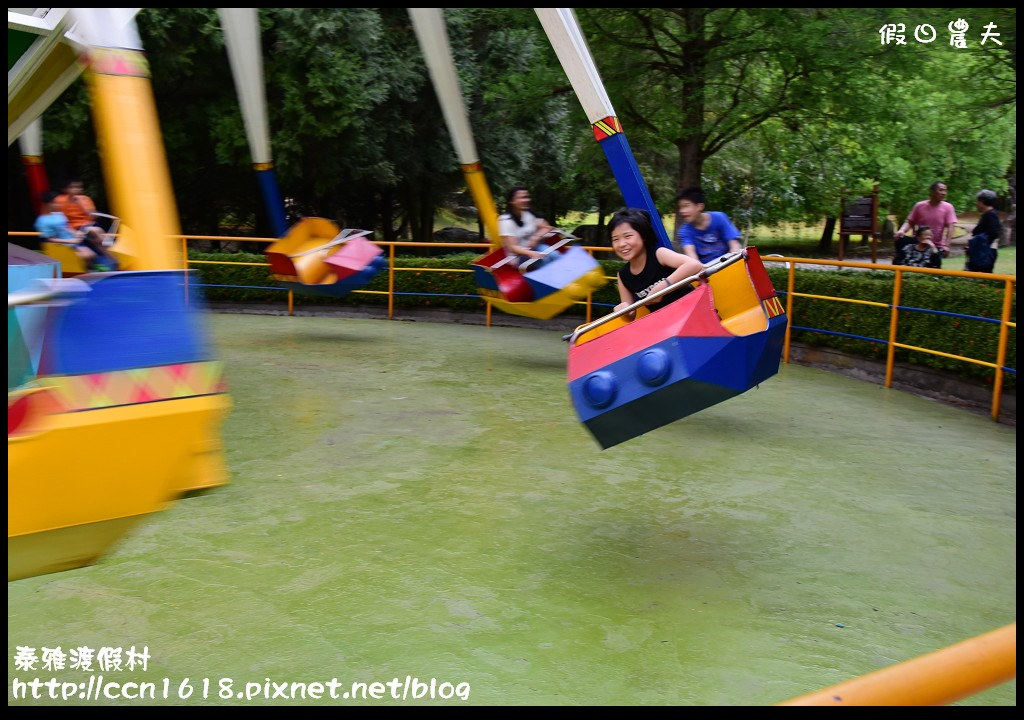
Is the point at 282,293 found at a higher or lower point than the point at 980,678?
lower

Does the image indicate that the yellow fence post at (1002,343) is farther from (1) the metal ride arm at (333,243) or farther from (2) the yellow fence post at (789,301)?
(1) the metal ride arm at (333,243)

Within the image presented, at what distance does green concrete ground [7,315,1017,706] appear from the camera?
330 centimetres

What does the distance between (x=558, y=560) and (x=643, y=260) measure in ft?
5.09

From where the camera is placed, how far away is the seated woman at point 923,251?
9922 millimetres

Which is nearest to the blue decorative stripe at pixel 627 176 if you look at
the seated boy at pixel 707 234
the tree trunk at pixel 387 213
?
the seated boy at pixel 707 234

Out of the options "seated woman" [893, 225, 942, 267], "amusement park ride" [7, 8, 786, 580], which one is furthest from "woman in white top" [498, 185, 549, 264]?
"amusement park ride" [7, 8, 786, 580]

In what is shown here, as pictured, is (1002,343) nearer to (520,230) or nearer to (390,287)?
(520,230)

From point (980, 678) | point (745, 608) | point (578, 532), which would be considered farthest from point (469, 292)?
point (980, 678)

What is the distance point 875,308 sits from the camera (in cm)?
914

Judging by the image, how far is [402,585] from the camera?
3963mm

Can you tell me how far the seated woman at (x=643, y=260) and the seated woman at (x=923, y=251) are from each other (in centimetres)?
645

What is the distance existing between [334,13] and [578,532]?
44.6 feet

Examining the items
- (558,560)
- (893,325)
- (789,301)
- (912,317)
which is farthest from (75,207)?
(912,317)

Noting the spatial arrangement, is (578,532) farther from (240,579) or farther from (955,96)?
(955,96)
